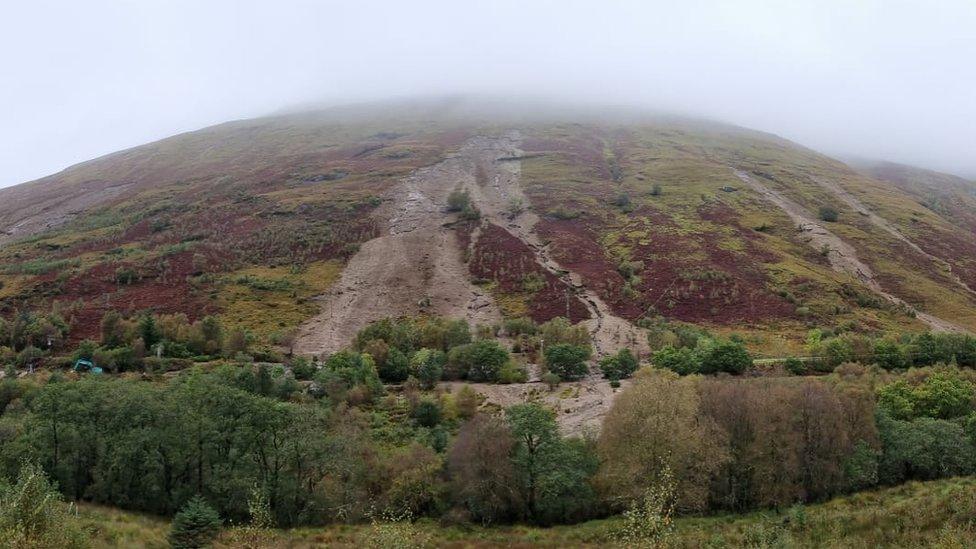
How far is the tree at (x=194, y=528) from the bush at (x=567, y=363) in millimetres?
39415

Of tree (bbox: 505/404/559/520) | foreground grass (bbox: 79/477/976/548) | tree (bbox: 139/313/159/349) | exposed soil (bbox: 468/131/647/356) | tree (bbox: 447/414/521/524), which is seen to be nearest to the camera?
foreground grass (bbox: 79/477/976/548)

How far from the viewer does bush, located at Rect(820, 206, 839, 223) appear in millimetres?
129250

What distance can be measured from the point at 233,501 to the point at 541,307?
57.4 meters

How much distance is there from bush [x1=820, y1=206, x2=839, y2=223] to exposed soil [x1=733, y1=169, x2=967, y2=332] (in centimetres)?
255

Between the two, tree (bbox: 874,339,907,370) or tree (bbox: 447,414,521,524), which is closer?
tree (bbox: 447,414,521,524)

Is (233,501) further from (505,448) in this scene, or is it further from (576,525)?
(576,525)

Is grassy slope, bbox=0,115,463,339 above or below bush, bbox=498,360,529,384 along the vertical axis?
above

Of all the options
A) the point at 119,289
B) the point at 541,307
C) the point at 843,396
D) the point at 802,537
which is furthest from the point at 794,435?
the point at 119,289

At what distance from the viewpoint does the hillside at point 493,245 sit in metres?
84.2

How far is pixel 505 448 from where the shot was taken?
35.2 metres

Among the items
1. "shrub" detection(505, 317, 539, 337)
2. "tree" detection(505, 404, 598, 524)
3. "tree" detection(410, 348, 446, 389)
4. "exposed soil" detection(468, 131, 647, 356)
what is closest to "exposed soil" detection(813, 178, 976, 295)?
"exposed soil" detection(468, 131, 647, 356)

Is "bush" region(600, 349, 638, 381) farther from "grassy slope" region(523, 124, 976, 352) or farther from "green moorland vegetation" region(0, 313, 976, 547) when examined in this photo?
"green moorland vegetation" region(0, 313, 976, 547)

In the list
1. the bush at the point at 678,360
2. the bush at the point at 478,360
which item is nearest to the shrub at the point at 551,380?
the bush at the point at 478,360

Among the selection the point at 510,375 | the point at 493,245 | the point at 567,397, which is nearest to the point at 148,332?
the point at 510,375
